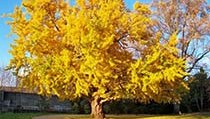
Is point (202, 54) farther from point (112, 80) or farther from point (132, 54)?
point (112, 80)

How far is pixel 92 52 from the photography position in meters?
16.7

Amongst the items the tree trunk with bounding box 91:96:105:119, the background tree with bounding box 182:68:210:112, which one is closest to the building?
the tree trunk with bounding box 91:96:105:119

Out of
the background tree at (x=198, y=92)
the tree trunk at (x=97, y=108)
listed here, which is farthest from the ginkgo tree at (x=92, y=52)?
the background tree at (x=198, y=92)

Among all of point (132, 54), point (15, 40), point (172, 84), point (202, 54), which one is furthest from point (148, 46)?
point (202, 54)

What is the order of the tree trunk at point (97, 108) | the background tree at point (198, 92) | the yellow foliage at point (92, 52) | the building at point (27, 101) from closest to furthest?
1. the yellow foliage at point (92, 52)
2. the tree trunk at point (97, 108)
3. the building at point (27, 101)
4. the background tree at point (198, 92)

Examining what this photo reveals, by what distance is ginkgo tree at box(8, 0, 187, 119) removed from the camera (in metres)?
17.3

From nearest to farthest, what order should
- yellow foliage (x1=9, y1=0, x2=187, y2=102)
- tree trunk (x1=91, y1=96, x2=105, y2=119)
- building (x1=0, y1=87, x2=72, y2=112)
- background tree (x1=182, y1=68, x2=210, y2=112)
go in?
1. yellow foliage (x1=9, y1=0, x2=187, y2=102)
2. tree trunk (x1=91, y1=96, x2=105, y2=119)
3. building (x1=0, y1=87, x2=72, y2=112)
4. background tree (x1=182, y1=68, x2=210, y2=112)

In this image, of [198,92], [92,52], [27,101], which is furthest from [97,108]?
[198,92]

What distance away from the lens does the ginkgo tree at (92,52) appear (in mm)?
17266

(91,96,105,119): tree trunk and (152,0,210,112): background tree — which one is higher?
(152,0,210,112): background tree

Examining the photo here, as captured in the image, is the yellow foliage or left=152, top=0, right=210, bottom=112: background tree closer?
the yellow foliage

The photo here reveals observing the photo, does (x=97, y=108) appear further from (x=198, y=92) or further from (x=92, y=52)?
(x=198, y=92)

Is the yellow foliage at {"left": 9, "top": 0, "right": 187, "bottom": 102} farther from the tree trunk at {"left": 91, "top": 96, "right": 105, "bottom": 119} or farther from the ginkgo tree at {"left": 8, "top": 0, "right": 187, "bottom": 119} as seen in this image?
the tree trunk at {"left": 91, "top": 96, "right": 105, "bottom": 119}

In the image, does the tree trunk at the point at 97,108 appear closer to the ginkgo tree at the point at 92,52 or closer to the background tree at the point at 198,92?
the ginkgo tree at the point at 92,52
